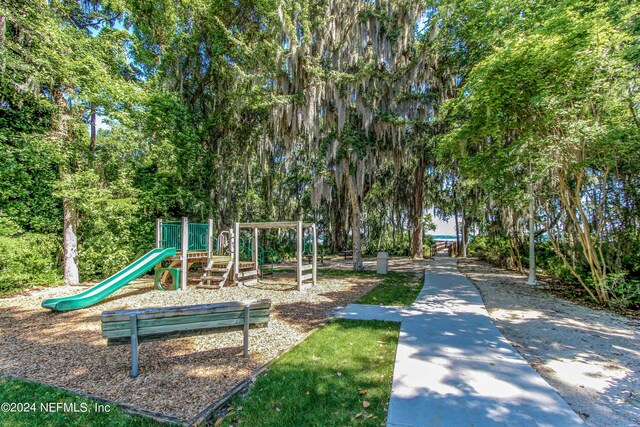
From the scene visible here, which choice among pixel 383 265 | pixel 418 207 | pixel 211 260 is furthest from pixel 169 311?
pixel 418 207

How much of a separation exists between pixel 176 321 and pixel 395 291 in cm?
570

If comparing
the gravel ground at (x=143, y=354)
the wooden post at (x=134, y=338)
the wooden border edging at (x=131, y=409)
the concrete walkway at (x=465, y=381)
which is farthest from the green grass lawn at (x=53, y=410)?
the concrete walkway at (x=465, y=381)

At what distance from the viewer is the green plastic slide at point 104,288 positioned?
18.5ft

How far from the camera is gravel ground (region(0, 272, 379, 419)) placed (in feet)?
9.21

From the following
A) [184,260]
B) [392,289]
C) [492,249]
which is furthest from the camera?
[492,249]

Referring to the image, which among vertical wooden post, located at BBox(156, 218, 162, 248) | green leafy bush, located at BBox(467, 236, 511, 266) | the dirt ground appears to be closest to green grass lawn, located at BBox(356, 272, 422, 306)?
the dirt ground

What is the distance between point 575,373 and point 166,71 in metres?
14.8

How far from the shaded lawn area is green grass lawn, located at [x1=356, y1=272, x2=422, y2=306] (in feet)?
7.70

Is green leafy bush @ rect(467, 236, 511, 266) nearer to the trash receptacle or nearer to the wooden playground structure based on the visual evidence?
the trash receptacle

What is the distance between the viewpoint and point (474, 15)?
32.8ft

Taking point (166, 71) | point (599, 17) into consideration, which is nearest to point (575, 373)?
point (599, 17)

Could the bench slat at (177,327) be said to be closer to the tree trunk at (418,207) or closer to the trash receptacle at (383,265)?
the trash receptacle at (383,265)

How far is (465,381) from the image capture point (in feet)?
9.33

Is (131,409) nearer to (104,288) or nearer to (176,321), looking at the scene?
(176,321)
